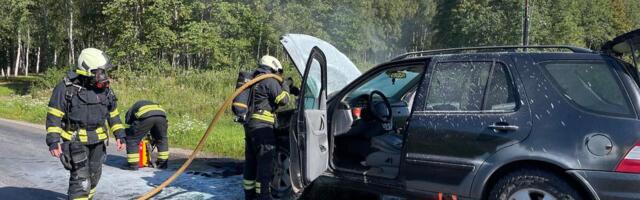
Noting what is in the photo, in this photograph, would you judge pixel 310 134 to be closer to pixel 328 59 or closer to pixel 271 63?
pixel 271 63

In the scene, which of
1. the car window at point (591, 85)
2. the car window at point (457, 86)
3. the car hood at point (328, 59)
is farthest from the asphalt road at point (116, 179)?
the car window at point (591, 85)

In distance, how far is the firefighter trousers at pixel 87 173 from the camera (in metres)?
4.97

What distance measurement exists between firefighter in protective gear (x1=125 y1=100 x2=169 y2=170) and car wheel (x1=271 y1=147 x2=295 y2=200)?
3.21 meters

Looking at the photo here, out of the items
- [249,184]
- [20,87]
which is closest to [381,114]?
[249,184]

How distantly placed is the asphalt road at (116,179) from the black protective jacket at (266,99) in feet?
3.27

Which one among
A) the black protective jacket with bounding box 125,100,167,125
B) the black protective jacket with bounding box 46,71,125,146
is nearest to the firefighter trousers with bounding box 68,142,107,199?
the black protective jacket with bounding box 46,71,125,146

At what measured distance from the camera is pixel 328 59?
662 centimetres

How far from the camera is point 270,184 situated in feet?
18.0

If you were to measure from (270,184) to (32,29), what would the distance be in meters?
47.1

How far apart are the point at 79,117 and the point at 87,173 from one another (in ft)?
1.73

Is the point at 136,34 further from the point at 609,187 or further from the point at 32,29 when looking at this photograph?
the point at 609,187

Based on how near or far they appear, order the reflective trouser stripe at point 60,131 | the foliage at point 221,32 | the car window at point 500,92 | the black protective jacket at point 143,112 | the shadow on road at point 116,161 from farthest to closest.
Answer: the foliage at point 221,32, the shadow on road at point 116,161, the black protective jacket at point 143,112, the reflective trouser stripe at point 60,131, the car window at point 500,92

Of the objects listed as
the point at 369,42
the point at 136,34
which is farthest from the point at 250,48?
the point at 369,42

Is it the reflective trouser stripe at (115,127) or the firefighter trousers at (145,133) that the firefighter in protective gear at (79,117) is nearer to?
the reflective trouser stripe at (115,127)
